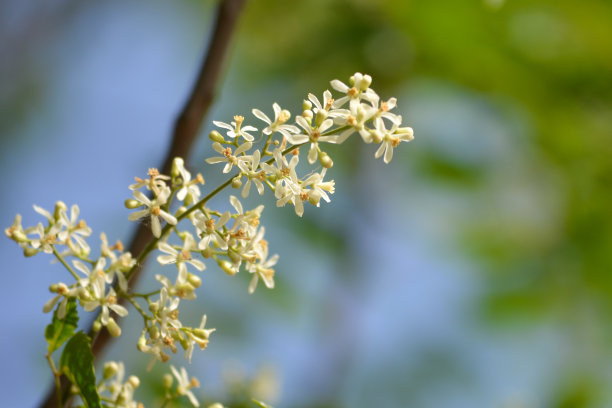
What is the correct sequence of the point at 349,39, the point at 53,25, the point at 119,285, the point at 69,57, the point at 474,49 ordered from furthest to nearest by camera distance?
the point at 69,57 → the point at 53,25 → the point at 349,39 → the point at 474,49 → the point at 119,285

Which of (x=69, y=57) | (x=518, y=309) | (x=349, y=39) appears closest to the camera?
(x=349, y=39)

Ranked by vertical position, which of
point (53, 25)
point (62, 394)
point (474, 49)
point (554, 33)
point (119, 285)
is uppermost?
point (554, 33)

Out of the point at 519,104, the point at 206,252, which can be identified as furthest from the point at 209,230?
the point at 519,104

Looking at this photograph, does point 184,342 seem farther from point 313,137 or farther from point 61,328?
point 313,137

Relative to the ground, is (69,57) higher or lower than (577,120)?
lower

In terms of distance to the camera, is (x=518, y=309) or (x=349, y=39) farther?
(x=518, y=309)

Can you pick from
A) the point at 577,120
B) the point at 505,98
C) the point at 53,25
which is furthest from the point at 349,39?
the point at 53,25

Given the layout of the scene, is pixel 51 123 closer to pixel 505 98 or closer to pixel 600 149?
pixel 505 98
